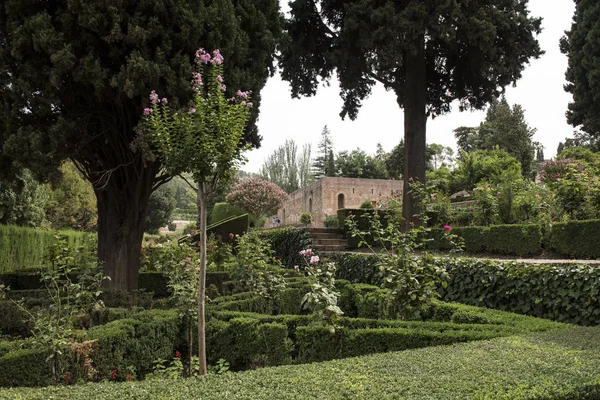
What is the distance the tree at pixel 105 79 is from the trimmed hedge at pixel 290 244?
5.59 metres

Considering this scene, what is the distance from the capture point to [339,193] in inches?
1272

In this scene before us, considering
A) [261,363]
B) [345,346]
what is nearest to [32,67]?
[261,363]

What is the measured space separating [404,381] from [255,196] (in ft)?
96.7

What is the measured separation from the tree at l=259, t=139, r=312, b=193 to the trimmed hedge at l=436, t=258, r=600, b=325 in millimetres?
46830

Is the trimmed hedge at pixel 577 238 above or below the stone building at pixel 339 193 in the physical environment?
below

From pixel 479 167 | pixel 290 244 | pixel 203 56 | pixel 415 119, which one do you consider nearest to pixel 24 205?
pixel 290 244

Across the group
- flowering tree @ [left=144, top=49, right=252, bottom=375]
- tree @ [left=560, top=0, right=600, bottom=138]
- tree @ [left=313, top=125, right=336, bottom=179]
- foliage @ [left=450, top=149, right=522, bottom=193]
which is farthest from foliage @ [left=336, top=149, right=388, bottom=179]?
flowering tree @ [left=144, top=49, right=252, bottom=375]

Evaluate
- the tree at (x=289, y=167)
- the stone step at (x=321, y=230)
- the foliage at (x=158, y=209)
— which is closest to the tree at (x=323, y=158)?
the tree at (x=289, y=167)

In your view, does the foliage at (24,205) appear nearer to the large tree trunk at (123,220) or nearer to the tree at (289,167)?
the large tree trunk at (123,220)

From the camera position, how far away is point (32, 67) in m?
7.59

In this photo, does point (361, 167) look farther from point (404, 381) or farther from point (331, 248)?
point (404, 381)

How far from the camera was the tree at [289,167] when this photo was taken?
2124 inches

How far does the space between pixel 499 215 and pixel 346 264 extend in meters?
3.71

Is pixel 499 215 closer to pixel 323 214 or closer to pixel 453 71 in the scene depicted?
pixel 453 71
